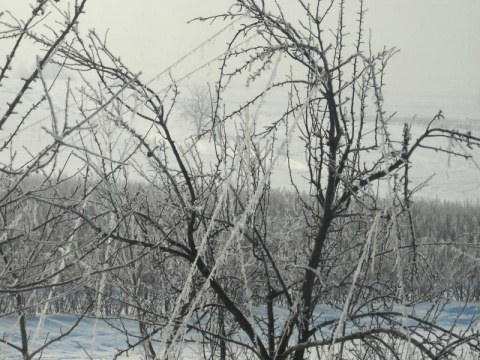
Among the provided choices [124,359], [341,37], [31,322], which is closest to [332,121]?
[341,37]

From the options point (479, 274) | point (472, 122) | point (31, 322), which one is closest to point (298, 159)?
point (472, 122)

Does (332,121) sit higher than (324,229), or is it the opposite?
(332,121)

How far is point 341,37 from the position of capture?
2902 mm

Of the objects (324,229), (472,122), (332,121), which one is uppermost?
(472,122)

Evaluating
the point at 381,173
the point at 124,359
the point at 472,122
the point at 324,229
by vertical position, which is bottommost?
the point at 124,359

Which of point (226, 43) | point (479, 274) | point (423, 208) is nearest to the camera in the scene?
point (226, 43)

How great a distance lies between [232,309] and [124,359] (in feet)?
13.1

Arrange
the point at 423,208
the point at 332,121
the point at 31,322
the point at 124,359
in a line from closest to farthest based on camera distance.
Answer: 1. the point at 332,121
2. the point at 124,359
3. the point at 31,322
4. the point at 423,208

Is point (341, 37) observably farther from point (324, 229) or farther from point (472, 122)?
point (472, 122)

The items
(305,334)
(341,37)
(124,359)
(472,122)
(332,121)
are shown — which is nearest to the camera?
(332,121)

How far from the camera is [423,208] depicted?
17109 millimetres

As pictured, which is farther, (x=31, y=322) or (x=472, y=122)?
(x=472, y=122)

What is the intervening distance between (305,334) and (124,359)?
395cm

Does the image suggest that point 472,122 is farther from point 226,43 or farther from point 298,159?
point 226,43
